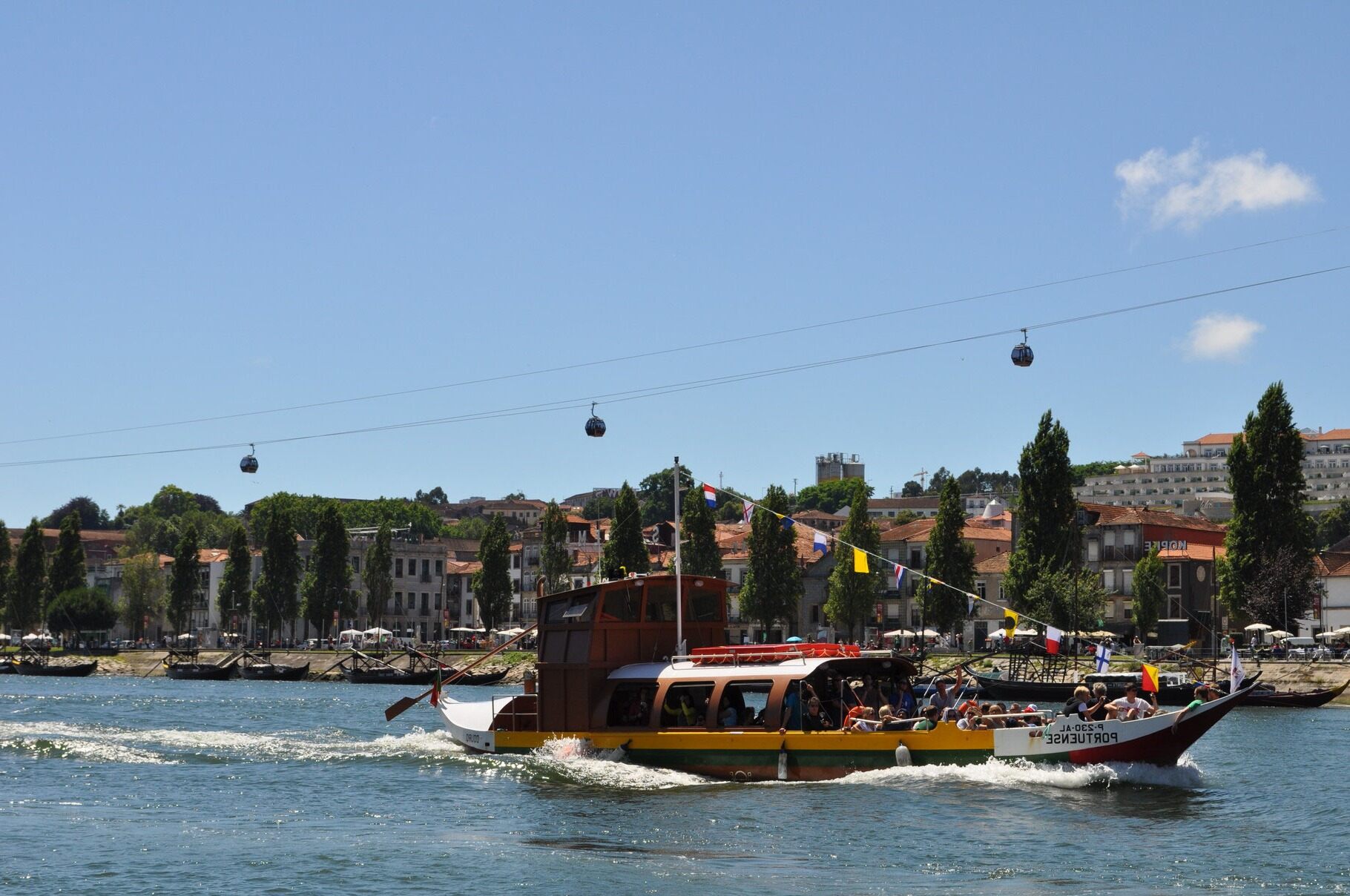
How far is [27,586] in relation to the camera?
123 meters

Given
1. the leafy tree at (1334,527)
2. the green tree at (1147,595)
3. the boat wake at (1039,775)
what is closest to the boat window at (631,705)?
the boat wake at (1039,775)

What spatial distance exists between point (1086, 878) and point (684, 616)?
641 inches

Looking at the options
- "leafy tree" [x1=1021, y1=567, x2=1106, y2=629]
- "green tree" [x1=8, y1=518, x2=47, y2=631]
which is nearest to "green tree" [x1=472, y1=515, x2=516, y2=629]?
"green tree" [x1=8, y1=518, x2=47, y2=631]

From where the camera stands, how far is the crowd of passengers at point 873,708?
29.6m

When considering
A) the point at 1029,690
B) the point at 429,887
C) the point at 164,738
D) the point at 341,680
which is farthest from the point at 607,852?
the point at 341,680

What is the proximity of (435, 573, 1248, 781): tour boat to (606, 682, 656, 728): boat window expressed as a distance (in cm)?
3

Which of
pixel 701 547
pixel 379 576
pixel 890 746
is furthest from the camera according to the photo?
pixel 379 576

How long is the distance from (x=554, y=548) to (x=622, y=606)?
3056 inches

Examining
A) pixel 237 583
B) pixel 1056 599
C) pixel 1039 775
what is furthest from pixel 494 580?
pixel 1039 775

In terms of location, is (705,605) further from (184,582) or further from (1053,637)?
(184,582)

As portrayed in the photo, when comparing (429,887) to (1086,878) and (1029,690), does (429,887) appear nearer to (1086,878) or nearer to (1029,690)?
(1086,878)

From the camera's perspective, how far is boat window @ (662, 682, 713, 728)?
33.2 metres

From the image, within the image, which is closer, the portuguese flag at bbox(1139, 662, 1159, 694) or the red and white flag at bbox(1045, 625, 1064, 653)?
the portuguese flag at bbox(1139, 662, 1159, 694)

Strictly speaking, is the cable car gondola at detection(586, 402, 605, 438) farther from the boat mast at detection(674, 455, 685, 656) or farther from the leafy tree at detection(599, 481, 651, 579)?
the leafy tree at detection(599, 481, 651, 579)
